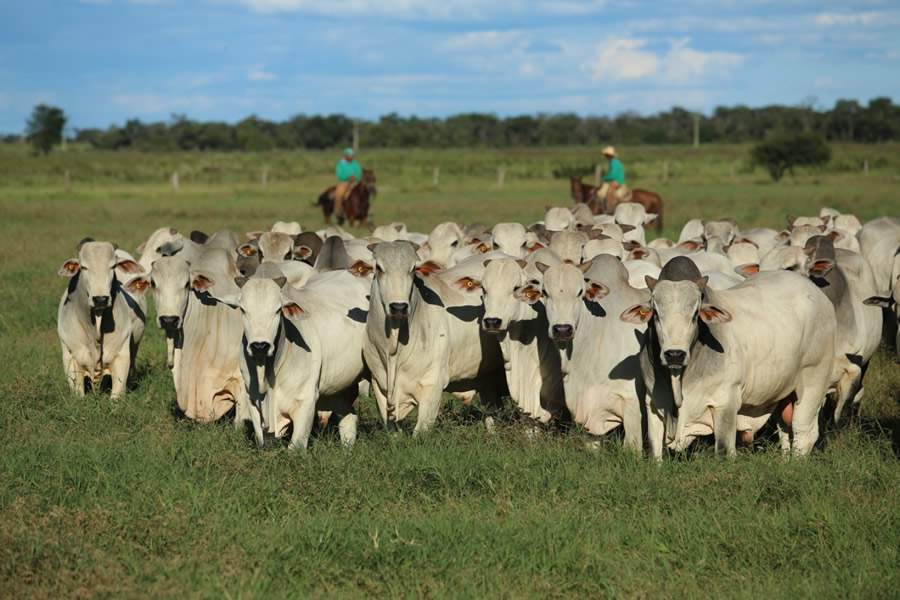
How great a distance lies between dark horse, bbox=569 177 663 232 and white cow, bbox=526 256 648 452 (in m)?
14.1

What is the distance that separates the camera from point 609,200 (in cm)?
2297

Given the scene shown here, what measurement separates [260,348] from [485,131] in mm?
107585

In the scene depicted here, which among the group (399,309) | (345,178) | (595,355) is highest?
(399,309)

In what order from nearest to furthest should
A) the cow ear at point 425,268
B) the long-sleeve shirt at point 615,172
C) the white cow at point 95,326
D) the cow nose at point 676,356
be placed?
the cow nose at point 676,356, the cow ear at point 425,268, the white cow at point 95,326, the long-sleeve shirt at point 615,172

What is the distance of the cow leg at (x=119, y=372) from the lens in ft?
32.2

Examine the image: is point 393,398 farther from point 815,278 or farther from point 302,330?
point 815,278

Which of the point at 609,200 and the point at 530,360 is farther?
the point at 609,200

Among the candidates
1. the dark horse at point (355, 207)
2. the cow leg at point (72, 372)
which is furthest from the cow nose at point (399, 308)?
the dark horse at point (355, 207)

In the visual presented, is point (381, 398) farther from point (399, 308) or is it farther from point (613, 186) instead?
point (613, 186)

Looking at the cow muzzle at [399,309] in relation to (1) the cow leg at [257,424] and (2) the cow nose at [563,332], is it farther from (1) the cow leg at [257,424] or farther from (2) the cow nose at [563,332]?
(1) the cow leg at [257,424]

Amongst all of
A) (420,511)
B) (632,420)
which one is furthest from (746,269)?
(420,511)

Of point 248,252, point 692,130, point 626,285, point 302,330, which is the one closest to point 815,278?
point 626,285

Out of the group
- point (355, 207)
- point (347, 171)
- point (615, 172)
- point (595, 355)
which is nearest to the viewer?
point (595, 355)

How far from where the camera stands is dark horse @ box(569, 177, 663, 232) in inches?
904
